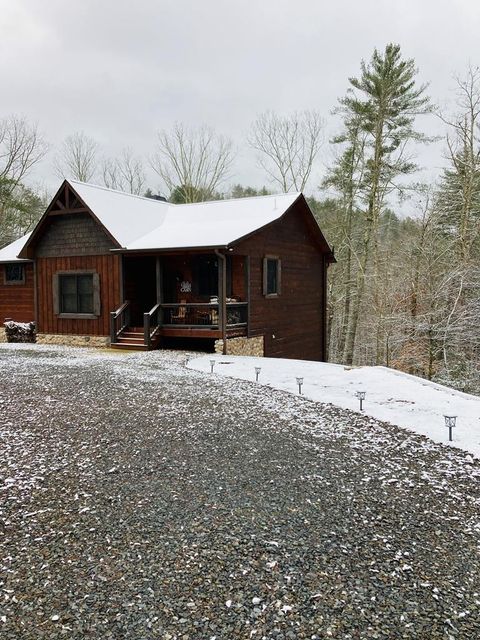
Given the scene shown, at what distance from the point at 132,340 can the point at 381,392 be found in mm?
7948

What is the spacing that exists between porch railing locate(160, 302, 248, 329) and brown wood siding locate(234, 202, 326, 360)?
51 centimetres

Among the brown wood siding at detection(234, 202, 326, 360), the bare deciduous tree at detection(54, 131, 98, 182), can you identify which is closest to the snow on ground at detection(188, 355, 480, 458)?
the brown wood siding at detection(234, 202, 326, 360)

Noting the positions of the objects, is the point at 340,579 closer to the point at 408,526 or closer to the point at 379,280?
the point at 408,526

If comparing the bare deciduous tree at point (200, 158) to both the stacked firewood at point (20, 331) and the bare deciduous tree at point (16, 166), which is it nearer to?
the bare deciduous tree at point (16, 166)

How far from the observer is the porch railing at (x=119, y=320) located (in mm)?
14430

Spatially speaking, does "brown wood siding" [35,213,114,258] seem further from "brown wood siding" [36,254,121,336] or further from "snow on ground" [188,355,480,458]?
"snow on ground" [188,355,480,458]

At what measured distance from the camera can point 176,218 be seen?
1755cm

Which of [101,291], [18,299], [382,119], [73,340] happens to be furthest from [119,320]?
[382,119]

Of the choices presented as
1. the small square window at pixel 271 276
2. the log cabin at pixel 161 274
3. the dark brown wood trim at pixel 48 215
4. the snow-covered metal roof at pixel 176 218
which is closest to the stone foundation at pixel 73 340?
the log cabin at pixel 161 274

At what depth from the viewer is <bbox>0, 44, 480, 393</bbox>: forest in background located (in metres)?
18.0

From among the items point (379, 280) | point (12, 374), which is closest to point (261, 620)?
point (12, 374)

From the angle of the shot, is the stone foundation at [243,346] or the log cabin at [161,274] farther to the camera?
the log cabin at [161,274]

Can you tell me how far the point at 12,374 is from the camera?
991cm

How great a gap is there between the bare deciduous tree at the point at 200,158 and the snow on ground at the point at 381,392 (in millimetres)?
22508
